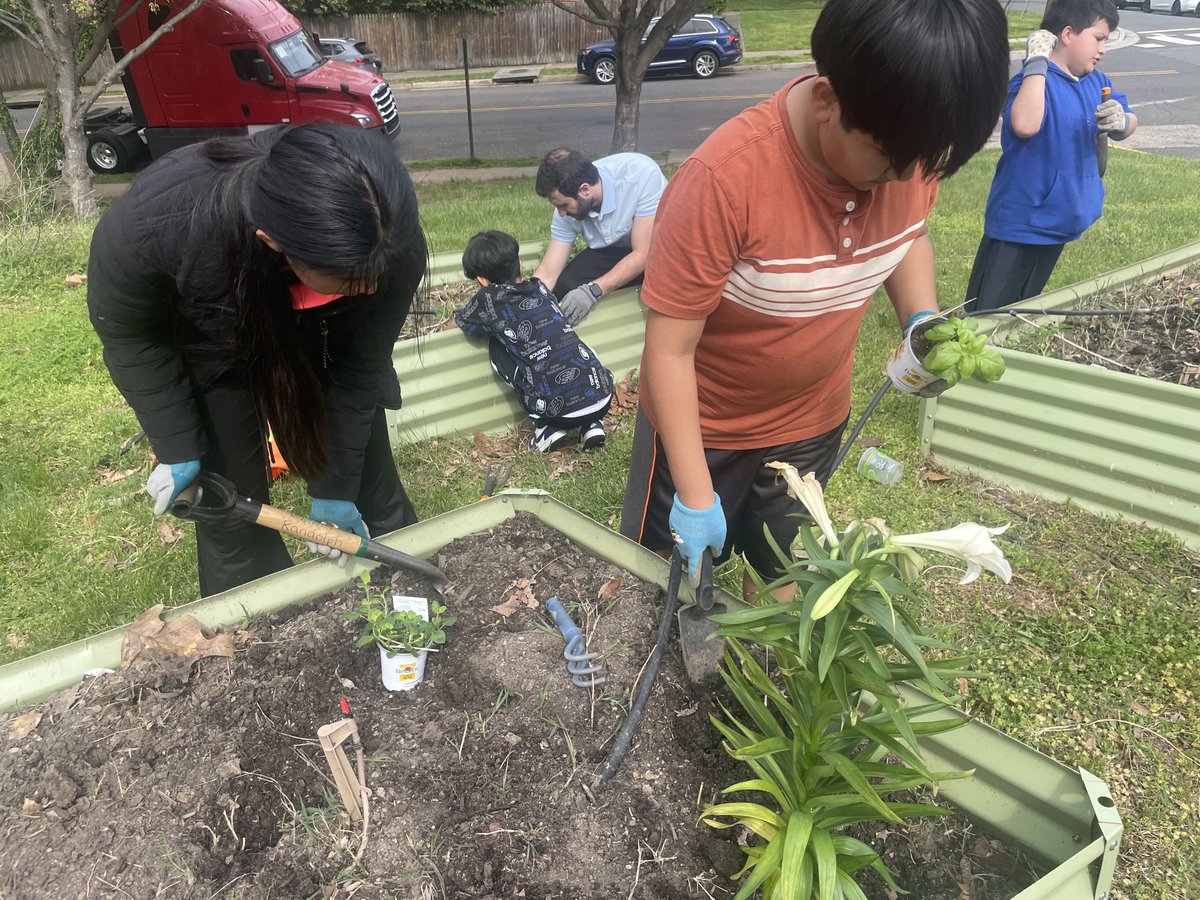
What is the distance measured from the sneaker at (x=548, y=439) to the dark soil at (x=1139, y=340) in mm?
2136

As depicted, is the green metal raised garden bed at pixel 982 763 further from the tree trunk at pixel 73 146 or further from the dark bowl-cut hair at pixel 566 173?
the tree trunk at pixel 73 146

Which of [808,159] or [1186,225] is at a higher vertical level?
[808,159]

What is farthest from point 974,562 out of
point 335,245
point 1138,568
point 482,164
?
point 482,164

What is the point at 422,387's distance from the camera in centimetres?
368

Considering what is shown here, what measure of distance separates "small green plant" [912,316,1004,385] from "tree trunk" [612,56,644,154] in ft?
21.3

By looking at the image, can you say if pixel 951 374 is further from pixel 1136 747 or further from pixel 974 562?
pixel 1136 747

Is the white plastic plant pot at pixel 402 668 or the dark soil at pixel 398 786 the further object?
the white plastic plant pot at pixel 402 668

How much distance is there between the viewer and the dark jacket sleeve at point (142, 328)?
169cm

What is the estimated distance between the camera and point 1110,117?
3436 mm

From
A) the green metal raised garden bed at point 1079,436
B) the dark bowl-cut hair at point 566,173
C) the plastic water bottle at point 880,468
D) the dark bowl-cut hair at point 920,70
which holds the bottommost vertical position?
the plastic water bottle at point 880,468

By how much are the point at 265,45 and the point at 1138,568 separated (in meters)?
10.3

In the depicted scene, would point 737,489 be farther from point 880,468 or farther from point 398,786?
point 880,468

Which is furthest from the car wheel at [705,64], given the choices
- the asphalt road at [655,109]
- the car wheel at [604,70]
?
the car wheel at [604,70]

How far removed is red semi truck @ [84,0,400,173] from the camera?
9.46 metres
